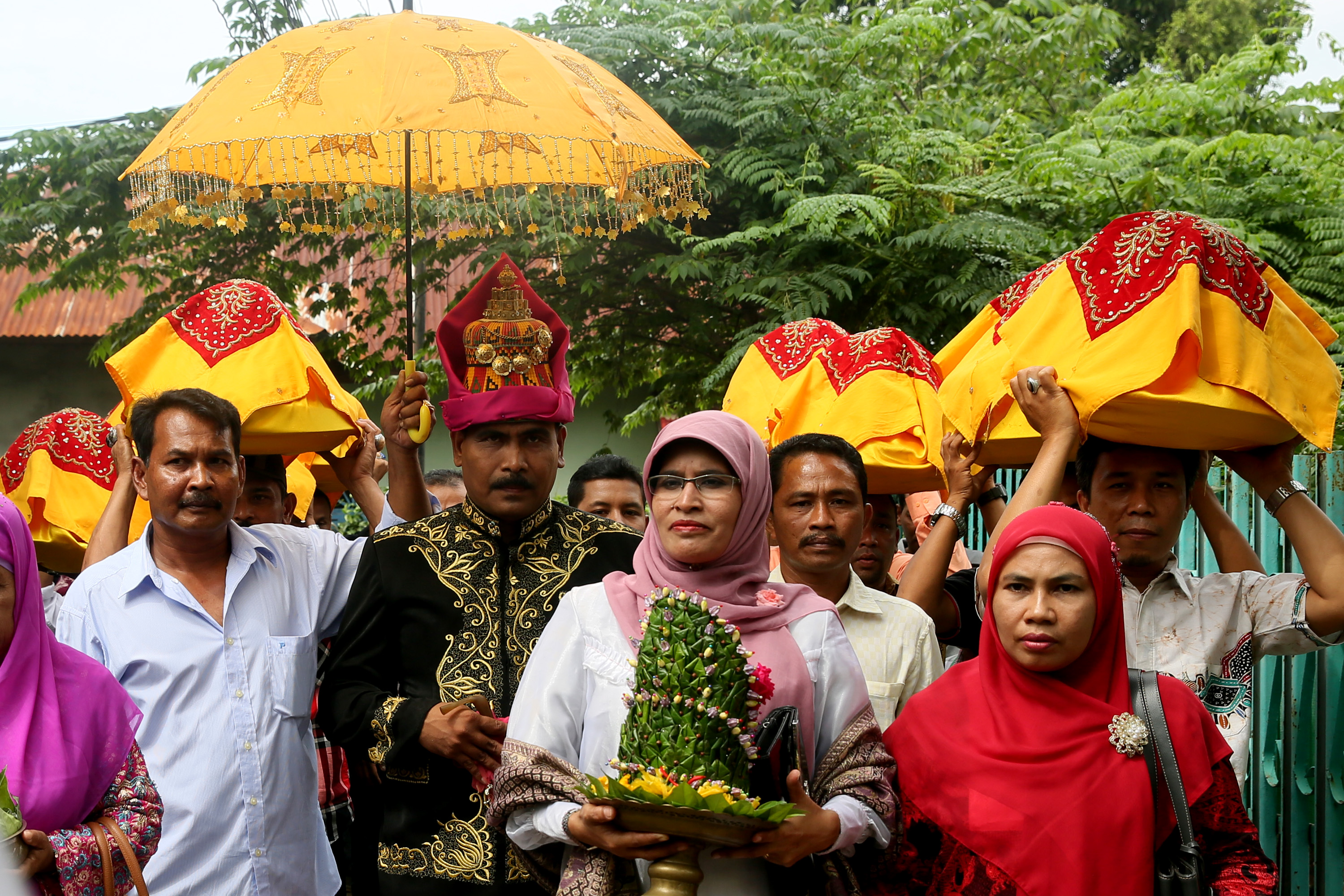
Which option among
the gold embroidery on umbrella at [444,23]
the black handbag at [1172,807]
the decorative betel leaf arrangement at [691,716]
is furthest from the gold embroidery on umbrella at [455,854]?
the gold embroidery on umbrella at [444,23]

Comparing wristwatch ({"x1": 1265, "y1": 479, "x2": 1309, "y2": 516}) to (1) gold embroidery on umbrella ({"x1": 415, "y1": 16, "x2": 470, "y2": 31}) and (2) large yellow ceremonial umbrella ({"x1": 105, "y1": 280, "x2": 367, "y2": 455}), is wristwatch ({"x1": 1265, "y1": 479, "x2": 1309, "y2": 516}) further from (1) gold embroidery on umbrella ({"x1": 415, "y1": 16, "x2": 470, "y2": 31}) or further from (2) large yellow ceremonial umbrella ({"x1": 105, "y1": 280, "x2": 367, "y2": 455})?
(2) large yellow ceremonial umbrella ({"x1": 105, "y1": 280, "x2": 367, "y2": 455})

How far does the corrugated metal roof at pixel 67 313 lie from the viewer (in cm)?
1425

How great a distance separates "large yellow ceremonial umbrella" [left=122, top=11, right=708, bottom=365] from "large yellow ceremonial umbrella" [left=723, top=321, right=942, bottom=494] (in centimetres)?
83

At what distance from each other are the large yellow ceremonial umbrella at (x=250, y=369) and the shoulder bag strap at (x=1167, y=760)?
8.48ft

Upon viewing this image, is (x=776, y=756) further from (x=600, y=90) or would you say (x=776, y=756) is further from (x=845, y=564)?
(x=600, y=90)

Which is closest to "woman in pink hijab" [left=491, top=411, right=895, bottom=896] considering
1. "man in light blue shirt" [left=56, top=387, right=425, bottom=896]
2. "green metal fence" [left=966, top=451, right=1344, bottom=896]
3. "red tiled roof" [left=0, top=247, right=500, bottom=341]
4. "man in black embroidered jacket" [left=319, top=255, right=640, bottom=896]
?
"man in black embroidered jacket" [left=319, top=255, right=640, bottom=896]

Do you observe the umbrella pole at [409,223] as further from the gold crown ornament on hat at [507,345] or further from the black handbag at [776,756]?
the black handbag at [776,756]

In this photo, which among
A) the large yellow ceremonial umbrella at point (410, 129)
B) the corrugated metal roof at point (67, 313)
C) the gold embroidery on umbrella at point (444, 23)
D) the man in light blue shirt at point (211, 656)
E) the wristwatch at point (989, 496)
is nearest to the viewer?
the man in light blue shirt at point (211, 656)

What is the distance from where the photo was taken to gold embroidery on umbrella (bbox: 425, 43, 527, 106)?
3.54m

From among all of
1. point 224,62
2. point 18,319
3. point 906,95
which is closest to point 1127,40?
point 906,95

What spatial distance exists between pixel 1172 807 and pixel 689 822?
1177mm

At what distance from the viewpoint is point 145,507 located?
14.8 feet

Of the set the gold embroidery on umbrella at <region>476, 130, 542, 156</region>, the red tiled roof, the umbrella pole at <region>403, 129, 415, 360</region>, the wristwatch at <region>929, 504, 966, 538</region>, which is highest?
the red tiled roof

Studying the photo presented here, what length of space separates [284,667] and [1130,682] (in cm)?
223
